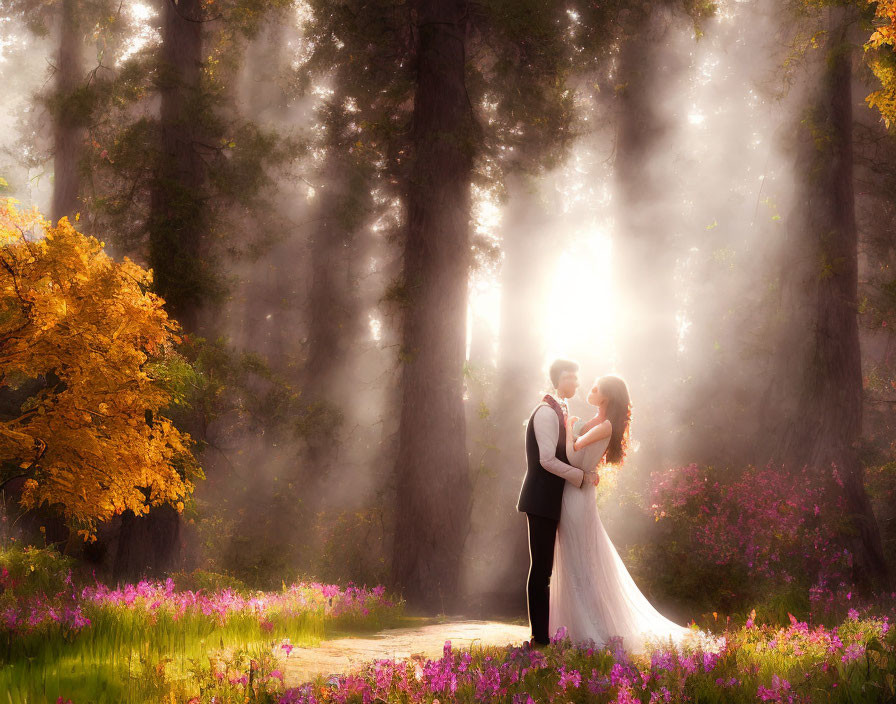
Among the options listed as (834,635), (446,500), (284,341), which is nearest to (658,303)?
(446,500)

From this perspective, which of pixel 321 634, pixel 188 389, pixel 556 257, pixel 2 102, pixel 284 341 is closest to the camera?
pixel 321 634

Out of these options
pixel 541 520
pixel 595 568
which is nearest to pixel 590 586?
pixel 595 568

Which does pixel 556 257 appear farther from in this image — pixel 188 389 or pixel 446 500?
pixel 188 389

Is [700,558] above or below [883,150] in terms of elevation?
below

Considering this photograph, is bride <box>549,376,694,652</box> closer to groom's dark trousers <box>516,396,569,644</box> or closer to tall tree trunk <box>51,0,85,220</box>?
groom's dark trousers <box>516,396,569,644</box>

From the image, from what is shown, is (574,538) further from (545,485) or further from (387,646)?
(387,646)

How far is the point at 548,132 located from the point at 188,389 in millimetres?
7504

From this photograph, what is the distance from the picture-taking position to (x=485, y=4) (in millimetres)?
12703

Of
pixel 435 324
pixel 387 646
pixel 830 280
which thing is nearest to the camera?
pixel 387 646

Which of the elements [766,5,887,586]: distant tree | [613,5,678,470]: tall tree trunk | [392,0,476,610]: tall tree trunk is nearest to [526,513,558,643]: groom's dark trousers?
[392,0,476,610]: tall tree trunk

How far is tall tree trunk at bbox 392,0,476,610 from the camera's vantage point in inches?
492

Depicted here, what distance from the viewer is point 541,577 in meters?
Answer: 6.90

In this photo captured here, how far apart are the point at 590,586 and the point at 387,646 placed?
2.18 m

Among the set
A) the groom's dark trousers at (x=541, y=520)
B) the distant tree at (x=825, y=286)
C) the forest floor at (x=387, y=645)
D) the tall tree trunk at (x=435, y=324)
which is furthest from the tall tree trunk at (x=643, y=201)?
the groom's dark trousers at (x=541, y=520)
